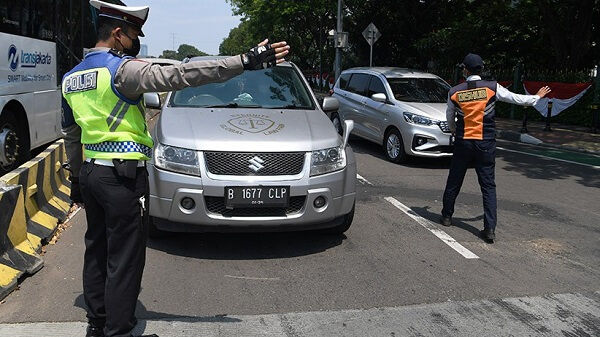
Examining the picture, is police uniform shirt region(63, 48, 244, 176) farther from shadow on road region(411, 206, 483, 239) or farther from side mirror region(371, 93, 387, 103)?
side mirror region(371, 93, 387, 103)

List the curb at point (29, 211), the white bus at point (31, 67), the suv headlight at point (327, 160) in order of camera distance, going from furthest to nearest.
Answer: the white bus at point (31, 67) → the suv headlight at point (327, 160) → the curb at point (29, 211)

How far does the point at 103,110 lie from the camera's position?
8.94ft

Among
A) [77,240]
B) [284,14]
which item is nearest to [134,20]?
[77,240]

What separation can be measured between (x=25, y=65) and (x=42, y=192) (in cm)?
292

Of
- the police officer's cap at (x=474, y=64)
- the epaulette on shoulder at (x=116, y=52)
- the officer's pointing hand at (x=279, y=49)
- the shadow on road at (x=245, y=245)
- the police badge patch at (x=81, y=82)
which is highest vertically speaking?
the police officer's cap at (x=474, y=64)

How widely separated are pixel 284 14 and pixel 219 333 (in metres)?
37.0

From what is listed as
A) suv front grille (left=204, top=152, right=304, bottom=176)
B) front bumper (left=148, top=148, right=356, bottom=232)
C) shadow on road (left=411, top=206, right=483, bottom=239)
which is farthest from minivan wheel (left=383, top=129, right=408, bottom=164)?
suv front grille (left=204, top=152, right=304, bottom=176)

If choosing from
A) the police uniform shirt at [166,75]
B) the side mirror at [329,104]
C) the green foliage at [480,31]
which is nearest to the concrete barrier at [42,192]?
the police uniform shirt at [166,75]

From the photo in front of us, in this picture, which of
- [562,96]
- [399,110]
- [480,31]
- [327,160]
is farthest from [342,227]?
[480,31]

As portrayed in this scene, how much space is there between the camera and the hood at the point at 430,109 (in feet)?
30.1

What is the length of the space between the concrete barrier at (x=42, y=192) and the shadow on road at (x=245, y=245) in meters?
1.03

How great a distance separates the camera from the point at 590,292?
4.13m

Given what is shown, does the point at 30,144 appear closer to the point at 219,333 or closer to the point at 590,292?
the point at 219,333

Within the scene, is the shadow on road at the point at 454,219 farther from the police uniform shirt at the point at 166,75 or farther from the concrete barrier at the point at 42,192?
the concrete barrier at the point at 42,192
